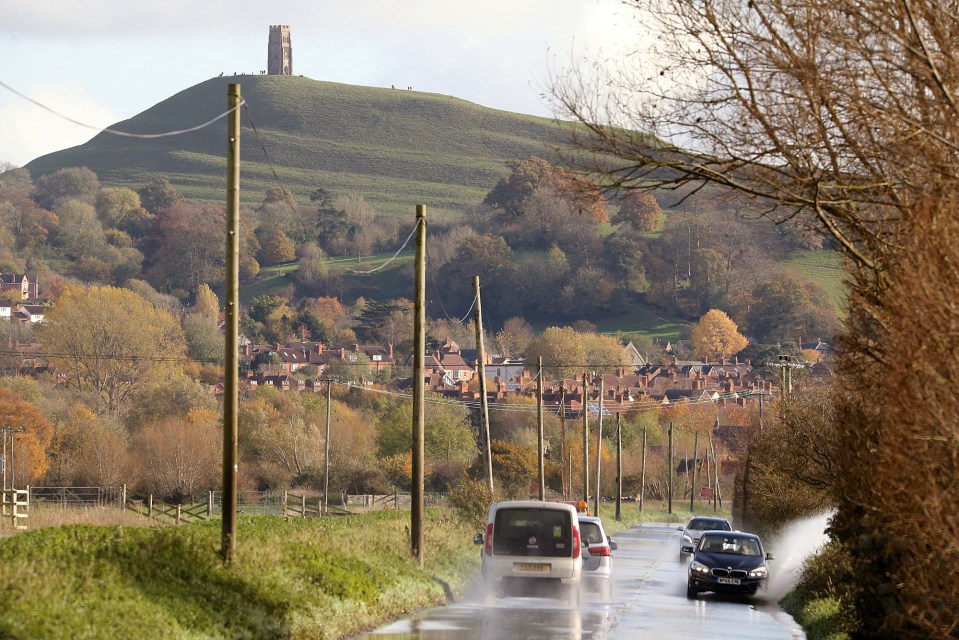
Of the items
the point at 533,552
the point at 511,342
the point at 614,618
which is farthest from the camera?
the point at 511,342

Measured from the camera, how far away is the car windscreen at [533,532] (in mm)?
23734

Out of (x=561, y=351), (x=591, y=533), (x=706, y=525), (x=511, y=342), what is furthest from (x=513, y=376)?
(x=591, y=533)

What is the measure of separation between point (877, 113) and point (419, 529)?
57.2ft

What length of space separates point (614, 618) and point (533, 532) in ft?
7.49

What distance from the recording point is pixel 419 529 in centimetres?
2756

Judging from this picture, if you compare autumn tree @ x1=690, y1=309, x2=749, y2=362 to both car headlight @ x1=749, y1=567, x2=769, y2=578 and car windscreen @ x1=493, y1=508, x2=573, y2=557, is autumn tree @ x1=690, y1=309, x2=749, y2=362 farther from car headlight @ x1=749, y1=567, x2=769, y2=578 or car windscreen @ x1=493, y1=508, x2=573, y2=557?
car windscreen @ x1=493, y1=508, x2=573, y2=557

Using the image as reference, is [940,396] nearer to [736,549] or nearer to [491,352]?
[736,549]

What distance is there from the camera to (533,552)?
23.7 metres

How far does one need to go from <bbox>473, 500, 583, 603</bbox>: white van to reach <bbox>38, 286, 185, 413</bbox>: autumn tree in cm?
9770

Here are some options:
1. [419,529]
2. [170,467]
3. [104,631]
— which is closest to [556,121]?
[104,631]

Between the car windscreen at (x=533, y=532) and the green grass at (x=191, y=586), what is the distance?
158 cm

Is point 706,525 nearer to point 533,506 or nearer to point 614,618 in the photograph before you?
point 533,506

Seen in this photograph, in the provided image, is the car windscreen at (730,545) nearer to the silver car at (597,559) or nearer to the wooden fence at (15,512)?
the silver car at (597,559)

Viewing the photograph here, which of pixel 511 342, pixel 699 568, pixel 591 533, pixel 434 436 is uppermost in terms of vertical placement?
pixel 511 342
